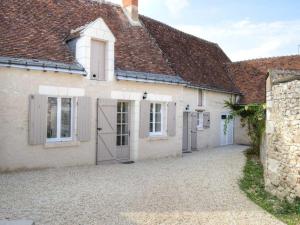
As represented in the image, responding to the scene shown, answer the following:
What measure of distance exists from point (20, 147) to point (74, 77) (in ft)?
9.10

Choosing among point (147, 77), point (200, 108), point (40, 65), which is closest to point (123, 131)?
point (147, 77)

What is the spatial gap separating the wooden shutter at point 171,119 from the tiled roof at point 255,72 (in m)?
7.83

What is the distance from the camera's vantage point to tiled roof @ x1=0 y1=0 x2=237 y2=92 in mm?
10641

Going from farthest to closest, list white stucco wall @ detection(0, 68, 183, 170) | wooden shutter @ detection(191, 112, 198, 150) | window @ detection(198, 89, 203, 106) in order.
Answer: window @ detection(198, 89, 203, 106) → wooden shutter @ detection(191, 112, 198, 150) → white stucco wall @ detection(0, 68, 183, 170)

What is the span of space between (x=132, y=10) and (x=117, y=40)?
2.63m

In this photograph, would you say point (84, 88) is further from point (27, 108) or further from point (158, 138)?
point (158, 138)

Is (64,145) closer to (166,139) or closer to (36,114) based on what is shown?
(36,114)

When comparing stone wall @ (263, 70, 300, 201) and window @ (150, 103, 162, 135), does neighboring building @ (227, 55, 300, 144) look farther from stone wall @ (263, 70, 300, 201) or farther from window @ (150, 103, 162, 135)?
stone wall @ (263, 70, 300, 201)

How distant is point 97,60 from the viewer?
38.3ft

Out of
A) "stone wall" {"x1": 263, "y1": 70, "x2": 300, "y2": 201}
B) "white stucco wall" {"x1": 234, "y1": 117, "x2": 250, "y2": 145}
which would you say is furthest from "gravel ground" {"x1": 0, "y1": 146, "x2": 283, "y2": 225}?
"white stucco wall" {"x1": 234, "y1": 117, "x2": 250, "y2": 145}

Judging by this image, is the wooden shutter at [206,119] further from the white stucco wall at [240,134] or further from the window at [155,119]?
the window at [155,119]

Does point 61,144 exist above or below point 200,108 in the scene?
below

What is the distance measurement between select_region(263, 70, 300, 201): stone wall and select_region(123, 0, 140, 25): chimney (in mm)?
8517

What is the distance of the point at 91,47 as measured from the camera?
38.0 ft
